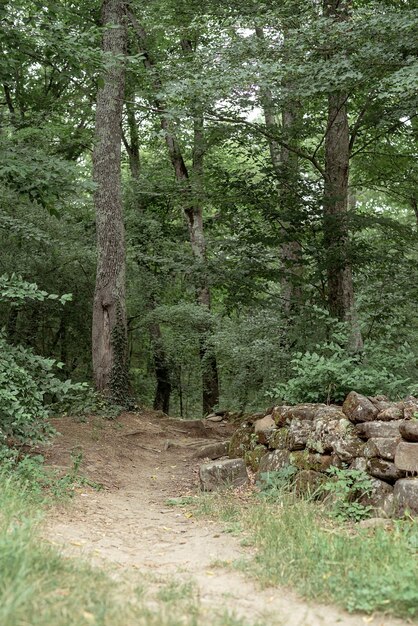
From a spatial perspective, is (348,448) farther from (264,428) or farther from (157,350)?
(157,350)

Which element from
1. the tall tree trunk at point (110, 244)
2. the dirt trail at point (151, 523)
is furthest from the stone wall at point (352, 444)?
the tall tree trunk at point (110, 244)

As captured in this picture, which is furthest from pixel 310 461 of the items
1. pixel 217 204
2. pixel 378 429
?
pixel 217 204

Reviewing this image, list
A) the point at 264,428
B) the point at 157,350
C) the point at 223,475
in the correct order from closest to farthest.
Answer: the point at 223,475
the point at 264,428
the point at 157,350

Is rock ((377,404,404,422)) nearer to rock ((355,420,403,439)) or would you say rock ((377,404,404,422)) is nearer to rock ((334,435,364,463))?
rock ((355,420,403,439))

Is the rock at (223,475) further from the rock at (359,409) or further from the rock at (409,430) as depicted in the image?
the rock at (409,430)

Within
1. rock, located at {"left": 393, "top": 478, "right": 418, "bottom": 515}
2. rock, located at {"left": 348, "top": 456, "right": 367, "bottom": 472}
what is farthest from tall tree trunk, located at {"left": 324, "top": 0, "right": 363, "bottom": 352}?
rock, located at {"left": 393, "top": 478, "right": 418, "bottom": 515}

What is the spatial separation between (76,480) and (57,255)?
7792 mm

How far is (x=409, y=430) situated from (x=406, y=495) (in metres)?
0.61

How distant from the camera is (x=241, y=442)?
849 cm

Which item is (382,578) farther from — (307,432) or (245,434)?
(245,434)

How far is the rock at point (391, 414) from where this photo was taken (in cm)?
614

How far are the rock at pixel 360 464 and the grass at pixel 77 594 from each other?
2.72 meters

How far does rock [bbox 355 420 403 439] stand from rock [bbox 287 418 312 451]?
77cm

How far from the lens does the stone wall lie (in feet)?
18.1
